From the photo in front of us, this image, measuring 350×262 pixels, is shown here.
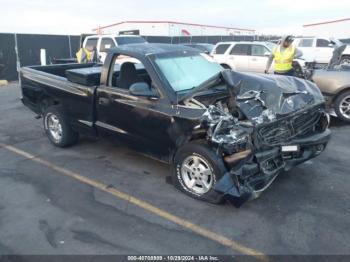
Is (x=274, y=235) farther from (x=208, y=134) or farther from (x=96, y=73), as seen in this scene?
(x=96, y=73)

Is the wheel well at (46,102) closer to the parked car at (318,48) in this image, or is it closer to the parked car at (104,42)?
the parked car at (104,42)

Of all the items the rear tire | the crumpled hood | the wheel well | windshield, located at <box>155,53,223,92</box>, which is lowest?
the rear tire

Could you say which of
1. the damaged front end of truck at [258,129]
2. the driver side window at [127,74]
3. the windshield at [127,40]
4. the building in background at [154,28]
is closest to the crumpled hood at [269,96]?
the damaged front end of truck at [258,129]

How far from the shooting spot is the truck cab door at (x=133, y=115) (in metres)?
4.72

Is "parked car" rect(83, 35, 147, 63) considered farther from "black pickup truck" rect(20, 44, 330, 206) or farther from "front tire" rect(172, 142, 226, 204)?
"front tire" rect(172, 142, 226, 204)

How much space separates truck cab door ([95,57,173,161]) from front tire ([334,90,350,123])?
14.6ft

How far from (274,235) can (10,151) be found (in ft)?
15.8

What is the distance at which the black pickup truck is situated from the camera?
412 cm

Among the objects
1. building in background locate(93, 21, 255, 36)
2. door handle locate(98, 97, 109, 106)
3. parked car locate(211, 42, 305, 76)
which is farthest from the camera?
building in background locate(93, 21, 255, 36)

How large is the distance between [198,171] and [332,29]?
1598 inches

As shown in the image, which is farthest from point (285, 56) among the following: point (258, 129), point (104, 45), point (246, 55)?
point (104, 45)

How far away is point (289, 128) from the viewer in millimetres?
4578

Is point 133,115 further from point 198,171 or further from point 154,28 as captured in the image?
point 154,28

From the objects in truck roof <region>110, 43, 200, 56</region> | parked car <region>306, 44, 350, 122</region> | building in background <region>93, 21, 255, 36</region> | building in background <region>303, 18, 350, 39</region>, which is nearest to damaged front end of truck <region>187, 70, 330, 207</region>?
truck roof <region>110, 43, 200, 56</region>
